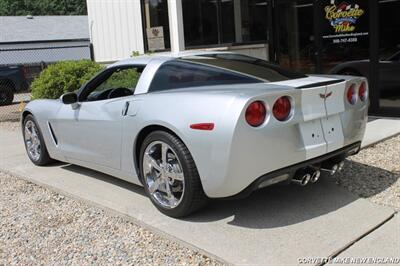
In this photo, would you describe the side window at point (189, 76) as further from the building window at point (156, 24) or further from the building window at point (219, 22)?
the building window at point (156, 24)

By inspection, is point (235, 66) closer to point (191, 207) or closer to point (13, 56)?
point (191, 207)

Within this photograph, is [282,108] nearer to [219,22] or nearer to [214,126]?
[214,126]

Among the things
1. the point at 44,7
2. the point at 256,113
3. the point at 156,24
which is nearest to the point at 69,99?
the point at 256,113

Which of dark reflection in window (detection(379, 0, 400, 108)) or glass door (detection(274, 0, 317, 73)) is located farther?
glass door (detection(274, 0, 317, 73))

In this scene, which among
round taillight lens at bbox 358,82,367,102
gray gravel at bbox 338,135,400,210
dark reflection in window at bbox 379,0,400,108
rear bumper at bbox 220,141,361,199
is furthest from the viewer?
dark reflection in window at bbox 379,0,400,108

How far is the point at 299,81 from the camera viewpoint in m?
4.40

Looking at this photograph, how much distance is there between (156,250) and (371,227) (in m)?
1.68

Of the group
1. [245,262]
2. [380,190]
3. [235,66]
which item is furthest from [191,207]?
[380,190]

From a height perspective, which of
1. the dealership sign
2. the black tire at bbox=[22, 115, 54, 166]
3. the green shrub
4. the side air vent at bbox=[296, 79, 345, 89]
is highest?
the dealership sign

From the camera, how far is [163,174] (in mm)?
4430

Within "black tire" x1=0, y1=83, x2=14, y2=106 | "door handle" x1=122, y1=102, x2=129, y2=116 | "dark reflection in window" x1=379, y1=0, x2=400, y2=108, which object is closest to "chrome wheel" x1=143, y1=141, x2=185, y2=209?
"door handle" x1=122, y1=102, x2=129, y2=116

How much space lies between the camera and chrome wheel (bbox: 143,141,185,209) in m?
4.31

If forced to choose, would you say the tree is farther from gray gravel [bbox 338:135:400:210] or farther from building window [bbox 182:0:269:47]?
gray gravel [bbox 338:135:400:210]

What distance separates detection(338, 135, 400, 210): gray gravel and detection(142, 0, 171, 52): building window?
685 centimetres
